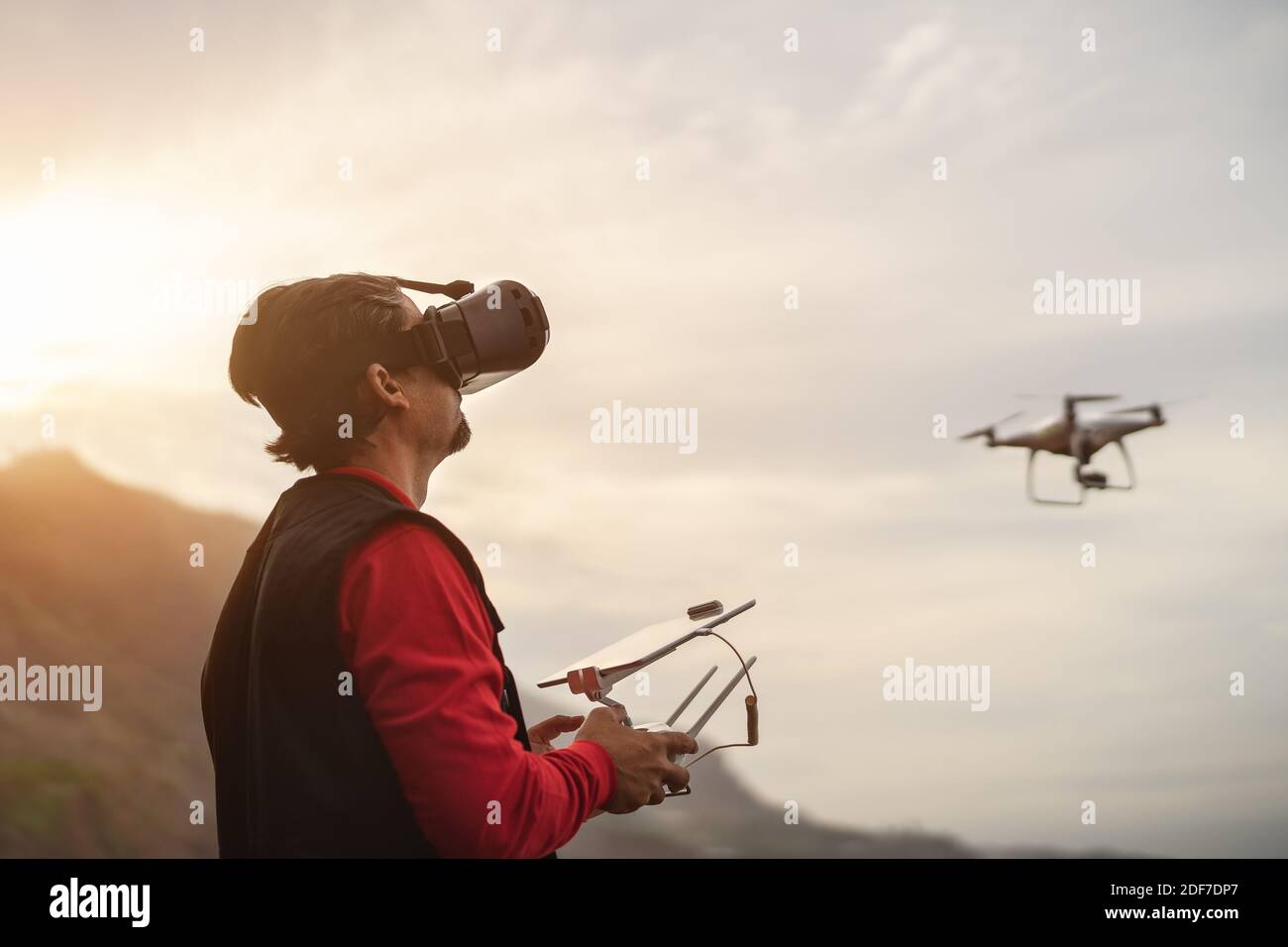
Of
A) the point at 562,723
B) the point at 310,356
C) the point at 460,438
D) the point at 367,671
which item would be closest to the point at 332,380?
the point at 310,356

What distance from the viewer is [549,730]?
248 cm

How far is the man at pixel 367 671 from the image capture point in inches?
68.6

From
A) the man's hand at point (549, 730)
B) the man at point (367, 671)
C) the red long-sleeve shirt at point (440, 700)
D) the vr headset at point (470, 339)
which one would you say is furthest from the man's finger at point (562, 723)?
the vr headset at point (470, 339)

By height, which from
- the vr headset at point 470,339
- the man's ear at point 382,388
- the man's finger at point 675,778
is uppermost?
the vr headset at point 470,339

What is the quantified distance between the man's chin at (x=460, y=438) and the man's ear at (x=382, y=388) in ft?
0.42

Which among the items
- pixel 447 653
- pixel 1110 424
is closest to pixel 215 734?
pixel 447 653

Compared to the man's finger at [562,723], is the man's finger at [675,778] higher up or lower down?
lower down

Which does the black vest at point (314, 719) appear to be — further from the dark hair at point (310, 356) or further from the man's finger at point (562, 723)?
the man's finger at point (562, 723)

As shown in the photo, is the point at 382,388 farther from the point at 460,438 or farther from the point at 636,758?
the point at 636,758

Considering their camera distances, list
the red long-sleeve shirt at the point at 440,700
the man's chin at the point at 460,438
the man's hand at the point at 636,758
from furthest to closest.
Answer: the man's chin at the point at 460,438
the man's hand at the point at 636,758
the red long-sleeve shirt at the point at 440,700

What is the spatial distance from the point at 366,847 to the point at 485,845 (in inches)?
8.1

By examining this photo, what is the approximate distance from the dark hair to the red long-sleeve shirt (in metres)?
0.39

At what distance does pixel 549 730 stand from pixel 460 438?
697 millimetres

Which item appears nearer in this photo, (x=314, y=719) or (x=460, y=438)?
(x=314, y=719)
